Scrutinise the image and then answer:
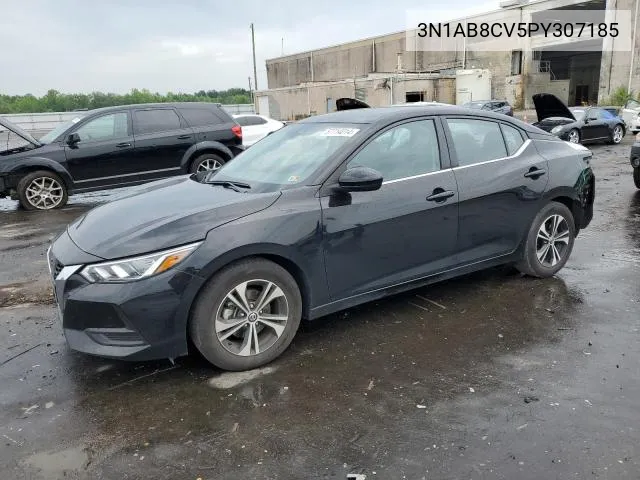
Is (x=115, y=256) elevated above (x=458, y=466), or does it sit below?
above

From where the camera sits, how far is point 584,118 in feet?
56.9

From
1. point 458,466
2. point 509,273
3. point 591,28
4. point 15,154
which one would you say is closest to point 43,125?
point 15,154

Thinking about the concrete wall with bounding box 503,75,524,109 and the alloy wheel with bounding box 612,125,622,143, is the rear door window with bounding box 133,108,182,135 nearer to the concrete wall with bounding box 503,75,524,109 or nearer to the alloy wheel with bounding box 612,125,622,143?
the alloy wheel with bounding box 612,125,622,143

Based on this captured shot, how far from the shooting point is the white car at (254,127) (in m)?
14.8

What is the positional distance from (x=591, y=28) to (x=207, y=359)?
43370 mm

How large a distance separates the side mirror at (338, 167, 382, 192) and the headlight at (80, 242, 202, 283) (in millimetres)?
1159

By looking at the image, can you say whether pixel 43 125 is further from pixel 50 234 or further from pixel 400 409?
Answer: pixel 400 409

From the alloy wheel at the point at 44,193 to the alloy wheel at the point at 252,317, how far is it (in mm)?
7346

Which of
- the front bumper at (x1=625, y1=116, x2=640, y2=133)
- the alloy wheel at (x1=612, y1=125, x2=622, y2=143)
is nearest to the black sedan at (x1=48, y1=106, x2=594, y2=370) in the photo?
the alloy wheel at (x1=612, y1=125, x2=622, y2=143)

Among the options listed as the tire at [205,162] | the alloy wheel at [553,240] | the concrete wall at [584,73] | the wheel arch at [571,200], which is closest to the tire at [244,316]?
the alloy wheel at [553,240]

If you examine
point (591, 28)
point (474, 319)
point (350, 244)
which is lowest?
point (474, 319)

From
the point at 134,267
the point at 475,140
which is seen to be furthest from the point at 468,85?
the point at 134,267

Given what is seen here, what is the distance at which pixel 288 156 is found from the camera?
423 centimetres

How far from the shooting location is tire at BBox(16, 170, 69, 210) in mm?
9352
